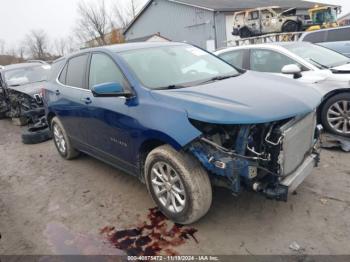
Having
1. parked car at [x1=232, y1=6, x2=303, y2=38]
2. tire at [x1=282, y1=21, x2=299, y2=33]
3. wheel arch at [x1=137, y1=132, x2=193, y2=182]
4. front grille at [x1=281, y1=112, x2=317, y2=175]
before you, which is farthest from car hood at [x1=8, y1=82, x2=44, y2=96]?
tire at [x1=282, y1=21, x2=299, y2=33]

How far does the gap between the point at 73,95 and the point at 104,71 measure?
32.7 inches

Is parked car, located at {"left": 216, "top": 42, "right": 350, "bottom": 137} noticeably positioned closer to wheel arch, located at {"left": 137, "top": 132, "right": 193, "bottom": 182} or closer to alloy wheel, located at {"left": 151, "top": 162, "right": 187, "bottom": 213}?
wheel arch, located at {"left": 137, "top": 132, "right": 193, "bottom": 182}

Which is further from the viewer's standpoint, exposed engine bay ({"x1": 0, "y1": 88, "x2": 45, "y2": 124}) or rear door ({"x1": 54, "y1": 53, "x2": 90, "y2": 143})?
exposed engine bay ({"x1": 0, "y1": 88, "x2": 45, "y2": 124})

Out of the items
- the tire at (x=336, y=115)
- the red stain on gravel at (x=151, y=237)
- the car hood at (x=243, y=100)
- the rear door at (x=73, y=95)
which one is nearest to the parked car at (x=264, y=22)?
the tire at (x=336, y=115)

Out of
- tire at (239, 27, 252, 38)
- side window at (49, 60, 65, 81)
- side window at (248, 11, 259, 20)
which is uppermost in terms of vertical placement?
side window at (248, 11, 259, 20)

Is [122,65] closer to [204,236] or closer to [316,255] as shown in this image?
[204,236]

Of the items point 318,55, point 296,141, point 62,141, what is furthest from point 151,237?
point 318,55

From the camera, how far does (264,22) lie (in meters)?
19.8

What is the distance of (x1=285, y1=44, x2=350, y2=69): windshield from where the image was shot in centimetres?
575

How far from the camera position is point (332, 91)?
16.9ft

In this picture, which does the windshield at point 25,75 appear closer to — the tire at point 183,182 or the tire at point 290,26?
the tire at point 183,182

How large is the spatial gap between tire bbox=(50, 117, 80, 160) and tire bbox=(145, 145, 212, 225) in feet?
8.00

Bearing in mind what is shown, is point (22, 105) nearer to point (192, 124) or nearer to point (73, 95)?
point (73, 95)

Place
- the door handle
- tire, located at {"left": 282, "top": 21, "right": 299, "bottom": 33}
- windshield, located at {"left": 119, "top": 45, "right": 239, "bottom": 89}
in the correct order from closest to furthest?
windshield, located at {"left": 119, "top": 45, "right": 239, "bottom": 89} → the door handle → tire, located at {"left": 282, "top": 21, "right": 299, "bottom": 33}
